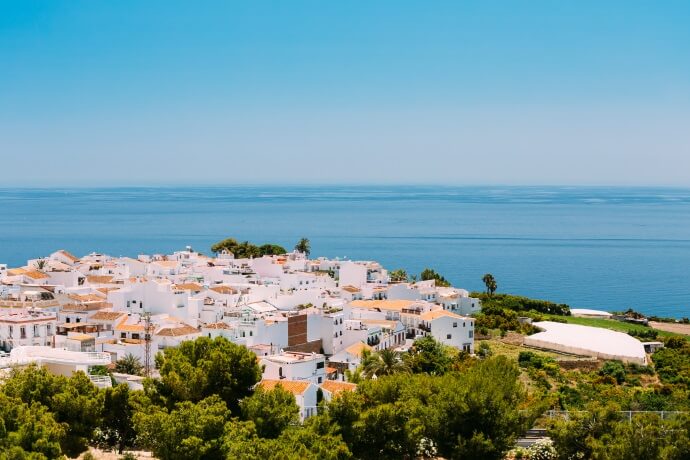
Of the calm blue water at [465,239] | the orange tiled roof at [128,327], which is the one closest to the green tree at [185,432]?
the orange tiled roof at [128,327]

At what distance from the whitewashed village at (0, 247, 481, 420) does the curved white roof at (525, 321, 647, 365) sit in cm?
417

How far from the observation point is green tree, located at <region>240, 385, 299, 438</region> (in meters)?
19.4

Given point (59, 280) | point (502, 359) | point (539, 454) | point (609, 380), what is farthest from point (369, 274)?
point (539, 454)

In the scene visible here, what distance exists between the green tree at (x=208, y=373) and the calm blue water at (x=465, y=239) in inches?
1993

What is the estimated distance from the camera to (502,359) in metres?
23.9

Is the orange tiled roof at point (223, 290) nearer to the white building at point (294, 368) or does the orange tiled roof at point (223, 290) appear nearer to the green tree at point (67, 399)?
the white building at point (294, 368)

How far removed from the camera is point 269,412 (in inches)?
766

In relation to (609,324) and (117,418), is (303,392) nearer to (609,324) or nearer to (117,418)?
(117,418)

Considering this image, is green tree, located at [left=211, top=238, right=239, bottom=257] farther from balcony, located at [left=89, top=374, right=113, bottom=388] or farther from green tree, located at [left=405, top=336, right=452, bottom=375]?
balcony, located at [left=89, top=374, right=113, bottom=388]

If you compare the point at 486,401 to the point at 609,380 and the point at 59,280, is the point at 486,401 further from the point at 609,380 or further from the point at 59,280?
the point at 59,280

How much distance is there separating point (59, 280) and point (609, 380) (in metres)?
30.3

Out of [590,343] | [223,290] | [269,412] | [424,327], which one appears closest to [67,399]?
[269,412]

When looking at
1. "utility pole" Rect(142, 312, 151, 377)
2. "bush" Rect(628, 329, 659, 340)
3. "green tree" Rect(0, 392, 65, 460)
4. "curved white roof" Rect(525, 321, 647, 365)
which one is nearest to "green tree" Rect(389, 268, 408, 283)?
"curved white roof" Rect(525, 321, 647, 365)

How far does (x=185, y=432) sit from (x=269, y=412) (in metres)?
2.25
